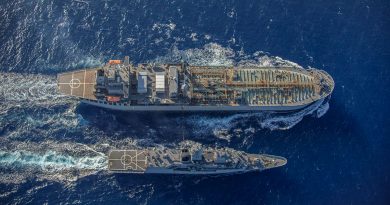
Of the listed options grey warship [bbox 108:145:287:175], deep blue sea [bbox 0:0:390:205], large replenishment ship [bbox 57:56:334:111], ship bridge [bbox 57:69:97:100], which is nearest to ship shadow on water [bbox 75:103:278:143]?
deep blue sea [bbox 0:0:390:205]

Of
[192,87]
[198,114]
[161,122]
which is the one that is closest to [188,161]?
[161,122]

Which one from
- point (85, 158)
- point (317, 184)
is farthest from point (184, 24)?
point (317, 184)

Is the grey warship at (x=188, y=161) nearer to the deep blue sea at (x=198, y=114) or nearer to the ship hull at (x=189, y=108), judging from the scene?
the deep blue sea at (x=198, y=114)

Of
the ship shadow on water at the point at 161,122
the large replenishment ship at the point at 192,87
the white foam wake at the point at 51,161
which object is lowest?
the white foam wake at the point at 51,161

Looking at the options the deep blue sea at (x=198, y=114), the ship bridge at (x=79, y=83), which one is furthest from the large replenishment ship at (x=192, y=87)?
the deep blue sea at (x=198, y=114)

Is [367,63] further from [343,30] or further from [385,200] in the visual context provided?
[385,200]

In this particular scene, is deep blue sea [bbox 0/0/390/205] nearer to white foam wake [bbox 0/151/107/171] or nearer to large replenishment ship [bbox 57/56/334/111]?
white foam wake [bbox 0/151/107/171]

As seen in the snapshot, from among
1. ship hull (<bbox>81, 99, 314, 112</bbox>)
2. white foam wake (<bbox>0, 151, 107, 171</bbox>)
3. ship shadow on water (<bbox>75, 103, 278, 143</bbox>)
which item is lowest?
white foam wake (<bbox>0, 151, 107, 171</bbox>)
